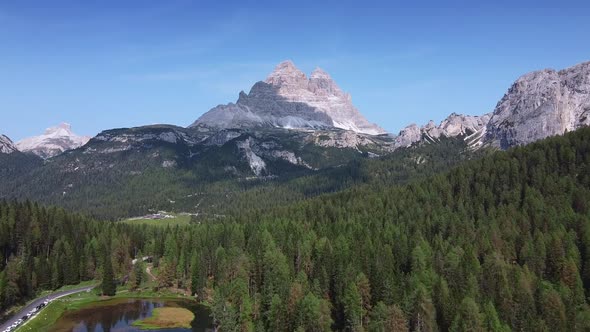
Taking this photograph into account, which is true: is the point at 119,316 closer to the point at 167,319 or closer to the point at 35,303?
the point at 167,319

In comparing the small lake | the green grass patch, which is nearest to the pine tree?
the small lake

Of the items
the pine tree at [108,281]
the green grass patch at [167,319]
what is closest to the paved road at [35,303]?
the pine tree at [108,281]

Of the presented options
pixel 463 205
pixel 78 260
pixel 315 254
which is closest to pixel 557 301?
pixel 315 254

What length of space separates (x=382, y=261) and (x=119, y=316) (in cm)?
6888

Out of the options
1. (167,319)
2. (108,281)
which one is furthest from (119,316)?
(108,281)

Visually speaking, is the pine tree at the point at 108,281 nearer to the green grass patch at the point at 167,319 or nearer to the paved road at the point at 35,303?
the paved road at the point at 35,303

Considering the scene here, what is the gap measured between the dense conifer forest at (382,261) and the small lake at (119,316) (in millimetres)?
7408

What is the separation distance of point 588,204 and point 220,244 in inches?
4748

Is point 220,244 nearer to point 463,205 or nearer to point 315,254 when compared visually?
point 315,254

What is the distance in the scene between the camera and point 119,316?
435 ft

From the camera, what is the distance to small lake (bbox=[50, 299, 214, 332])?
395 feet

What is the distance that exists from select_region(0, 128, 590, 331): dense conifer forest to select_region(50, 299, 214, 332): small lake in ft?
24.3

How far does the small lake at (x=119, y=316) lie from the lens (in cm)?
12038

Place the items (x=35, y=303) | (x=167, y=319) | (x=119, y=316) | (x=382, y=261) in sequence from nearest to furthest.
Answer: (x=382, y=261)
(x=167, y=319)
(x=119, y=316)
(x=35, y=303)
